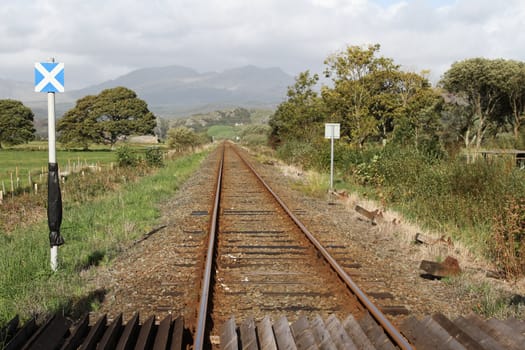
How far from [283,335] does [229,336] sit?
48 centimetres

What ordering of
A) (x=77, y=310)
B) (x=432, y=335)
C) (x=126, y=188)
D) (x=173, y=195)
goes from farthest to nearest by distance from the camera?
(x=126, y=188) → (x=173, y=195) → (x=77, y=310) → (x=432, y=335)

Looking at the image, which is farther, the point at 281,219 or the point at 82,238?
the point at 281,219

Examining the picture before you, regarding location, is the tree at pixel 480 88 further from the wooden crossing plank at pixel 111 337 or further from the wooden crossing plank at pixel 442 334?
the wooden crossing plank at pixel 111 337

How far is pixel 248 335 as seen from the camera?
4.16m

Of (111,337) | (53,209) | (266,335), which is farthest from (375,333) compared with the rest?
(53,209)

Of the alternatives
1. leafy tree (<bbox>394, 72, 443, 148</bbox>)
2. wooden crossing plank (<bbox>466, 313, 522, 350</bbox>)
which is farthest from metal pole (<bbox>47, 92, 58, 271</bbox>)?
leafy tree (<bbox>394, 72, 443, 148</bbox>)

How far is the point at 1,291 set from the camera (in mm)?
5559

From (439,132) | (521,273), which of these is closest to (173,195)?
(521,273)

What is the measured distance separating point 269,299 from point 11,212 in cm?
1068

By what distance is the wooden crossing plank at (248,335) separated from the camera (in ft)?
13.0

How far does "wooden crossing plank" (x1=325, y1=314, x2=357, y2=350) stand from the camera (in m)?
3.92

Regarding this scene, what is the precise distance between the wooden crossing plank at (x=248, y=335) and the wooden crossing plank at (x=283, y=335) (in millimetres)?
210

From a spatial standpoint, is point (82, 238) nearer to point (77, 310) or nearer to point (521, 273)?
point (77, 310)

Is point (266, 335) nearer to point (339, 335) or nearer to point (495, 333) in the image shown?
point (339, 335)
